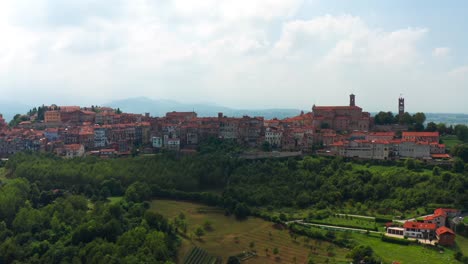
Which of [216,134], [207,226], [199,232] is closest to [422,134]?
[216,134]

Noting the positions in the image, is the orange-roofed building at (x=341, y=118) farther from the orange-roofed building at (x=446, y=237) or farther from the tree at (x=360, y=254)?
the tree at (x=360, y=254)

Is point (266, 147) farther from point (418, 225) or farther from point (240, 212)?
point (418, 225)

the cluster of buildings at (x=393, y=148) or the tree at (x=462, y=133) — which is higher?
the tree at (x=462, y=133)

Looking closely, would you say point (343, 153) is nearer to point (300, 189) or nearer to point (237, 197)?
point (300, 189)

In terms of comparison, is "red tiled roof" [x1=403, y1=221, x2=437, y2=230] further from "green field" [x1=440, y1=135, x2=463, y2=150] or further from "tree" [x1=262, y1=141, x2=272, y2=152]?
"tree" [x1=262, y1=141, x2=272, y2=152]

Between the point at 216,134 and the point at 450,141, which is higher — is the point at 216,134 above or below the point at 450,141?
above

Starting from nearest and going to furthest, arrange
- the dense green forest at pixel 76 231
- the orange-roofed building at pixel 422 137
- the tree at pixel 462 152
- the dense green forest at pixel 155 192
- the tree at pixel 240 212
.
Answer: the dense green forest at pixel 76 231 → the dense green forest at pixel 155 192 → the tree at pixel 240 212 → the tree at pixel 462 152 → the orange-roofed building at pixel 422 137

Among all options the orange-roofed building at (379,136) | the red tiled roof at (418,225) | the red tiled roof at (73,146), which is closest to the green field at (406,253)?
the red tiled roof at (418,225)
